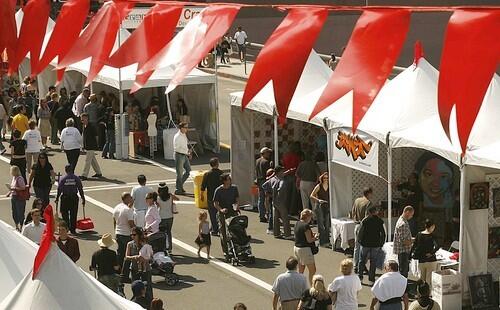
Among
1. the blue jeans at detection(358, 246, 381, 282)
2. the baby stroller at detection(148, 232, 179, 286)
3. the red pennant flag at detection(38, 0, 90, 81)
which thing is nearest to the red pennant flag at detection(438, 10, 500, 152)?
the red pennant flag at detection(38, 0, 90, 81)

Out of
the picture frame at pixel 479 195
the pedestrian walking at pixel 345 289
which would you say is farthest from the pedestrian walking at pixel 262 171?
the pedestrian walking at pixel 345 289

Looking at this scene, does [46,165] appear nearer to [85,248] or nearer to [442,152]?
[85,248]

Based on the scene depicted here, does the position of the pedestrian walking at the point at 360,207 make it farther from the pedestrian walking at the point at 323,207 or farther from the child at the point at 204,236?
the child at the point at 204,236

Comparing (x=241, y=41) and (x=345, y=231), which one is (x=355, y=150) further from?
(x=241, y=41)

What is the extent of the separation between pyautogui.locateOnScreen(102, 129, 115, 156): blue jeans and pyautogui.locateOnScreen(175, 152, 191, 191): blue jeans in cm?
393

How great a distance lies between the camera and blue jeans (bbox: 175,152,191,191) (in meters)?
22.9

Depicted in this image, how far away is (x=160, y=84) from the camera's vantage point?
2623cm

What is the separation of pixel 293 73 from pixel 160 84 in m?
19.3

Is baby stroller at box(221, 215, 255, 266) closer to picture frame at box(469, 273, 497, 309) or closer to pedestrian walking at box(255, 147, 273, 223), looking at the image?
pedestrian walking at box(255, 147, 273, 223)

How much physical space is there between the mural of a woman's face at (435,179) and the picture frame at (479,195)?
2701mm

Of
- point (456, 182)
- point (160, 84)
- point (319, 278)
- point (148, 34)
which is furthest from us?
point (160, 84)

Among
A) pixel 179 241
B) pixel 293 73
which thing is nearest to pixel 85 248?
pixel 179 241

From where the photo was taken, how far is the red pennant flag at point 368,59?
6711 mm

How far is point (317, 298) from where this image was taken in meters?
12.9
